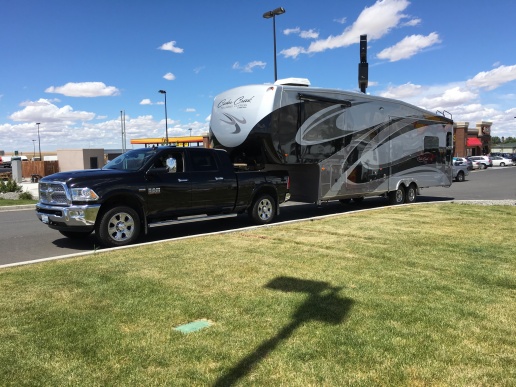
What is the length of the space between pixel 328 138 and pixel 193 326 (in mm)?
8752

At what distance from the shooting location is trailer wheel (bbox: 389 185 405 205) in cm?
1489

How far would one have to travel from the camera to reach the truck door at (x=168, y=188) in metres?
8.78

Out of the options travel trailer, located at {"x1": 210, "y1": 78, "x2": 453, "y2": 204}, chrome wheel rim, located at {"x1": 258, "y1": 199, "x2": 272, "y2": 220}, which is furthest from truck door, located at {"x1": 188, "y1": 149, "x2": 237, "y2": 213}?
travel trailer, located at {"x1": 210, "y1": 78, "x2": 453, "y2": 204}

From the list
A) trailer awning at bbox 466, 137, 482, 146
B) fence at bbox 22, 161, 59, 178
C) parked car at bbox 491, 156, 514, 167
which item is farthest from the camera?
trailer awning at bbox 466, 137, 482, 146

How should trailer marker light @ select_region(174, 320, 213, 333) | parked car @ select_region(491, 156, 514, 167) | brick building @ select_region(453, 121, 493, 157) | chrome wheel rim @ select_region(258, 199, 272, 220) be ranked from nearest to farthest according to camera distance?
trailer marker light @ select_region(174, 320, 213, 333) < chrome wheel rim @ select_region(258, 199, 272, 220) < parked car @ select_region(491, 156, 514, 167) < brick building @ select_region(453, 121, 493, 157)

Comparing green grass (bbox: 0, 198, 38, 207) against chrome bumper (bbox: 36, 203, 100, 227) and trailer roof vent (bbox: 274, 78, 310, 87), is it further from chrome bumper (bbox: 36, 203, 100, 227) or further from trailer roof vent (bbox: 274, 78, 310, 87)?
trailer roof vent (bbox: 274, 78, 310, 87)

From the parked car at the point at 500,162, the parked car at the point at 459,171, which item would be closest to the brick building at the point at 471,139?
the parked car at the point at 500,162

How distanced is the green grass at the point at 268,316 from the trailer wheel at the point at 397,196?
744 cm

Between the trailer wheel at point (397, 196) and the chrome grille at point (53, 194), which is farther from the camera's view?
the trailer wheel at point (397, 196)

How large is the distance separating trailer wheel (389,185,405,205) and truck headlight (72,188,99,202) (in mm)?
10226

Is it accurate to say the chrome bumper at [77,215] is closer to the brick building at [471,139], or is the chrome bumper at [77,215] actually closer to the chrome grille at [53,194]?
the chrome grille at [53,194]

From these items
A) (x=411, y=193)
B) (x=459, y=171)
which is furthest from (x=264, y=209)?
(x=459, y=171)

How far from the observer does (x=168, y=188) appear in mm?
9000

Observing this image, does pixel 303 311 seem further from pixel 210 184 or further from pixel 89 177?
pixel 210 184
